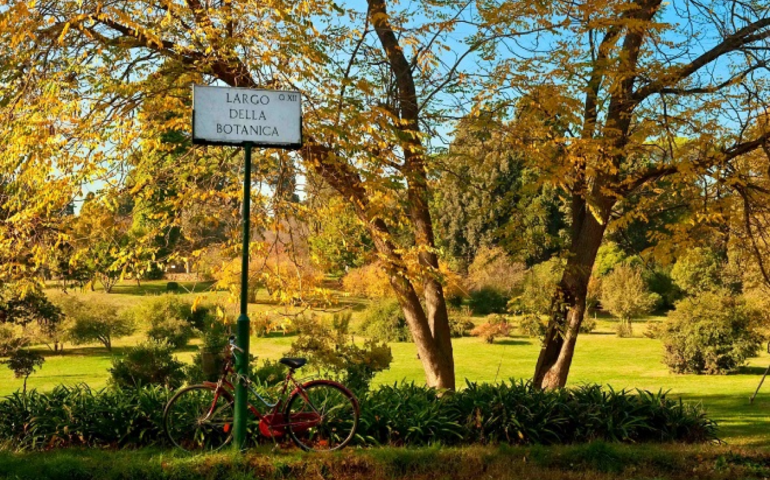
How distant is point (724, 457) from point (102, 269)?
21.9ft

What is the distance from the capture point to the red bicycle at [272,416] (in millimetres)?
4781

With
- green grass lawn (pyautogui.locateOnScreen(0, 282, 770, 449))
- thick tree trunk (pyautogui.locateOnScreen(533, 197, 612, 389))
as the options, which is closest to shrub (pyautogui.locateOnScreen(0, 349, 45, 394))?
green grass lawn (pyautogui.locateOnScreen(0, 282, 770, 449))

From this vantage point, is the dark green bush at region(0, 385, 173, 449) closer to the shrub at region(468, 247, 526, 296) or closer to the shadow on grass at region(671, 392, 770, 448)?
the shadow on grass at region(671, 392, 770, 448)

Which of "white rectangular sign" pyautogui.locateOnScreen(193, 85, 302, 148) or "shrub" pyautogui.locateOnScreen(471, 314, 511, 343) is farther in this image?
"shrub" pyautogui.locateOnScreen(471, 314, 511, 343)

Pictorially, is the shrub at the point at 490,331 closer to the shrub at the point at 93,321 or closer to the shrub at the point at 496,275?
the shrub at the point at 496,275

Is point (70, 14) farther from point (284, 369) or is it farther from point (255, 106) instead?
point (284, 369)

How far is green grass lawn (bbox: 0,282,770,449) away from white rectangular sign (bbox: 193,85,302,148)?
25.1ft

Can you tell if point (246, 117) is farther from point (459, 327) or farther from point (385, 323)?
point (459, 327)

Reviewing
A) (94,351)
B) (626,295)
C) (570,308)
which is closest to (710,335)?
(626,295)

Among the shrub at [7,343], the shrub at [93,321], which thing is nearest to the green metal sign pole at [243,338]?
the shrub at [7,343]

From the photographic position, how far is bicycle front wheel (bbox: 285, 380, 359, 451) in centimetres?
480

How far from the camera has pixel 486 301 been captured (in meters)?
29.0

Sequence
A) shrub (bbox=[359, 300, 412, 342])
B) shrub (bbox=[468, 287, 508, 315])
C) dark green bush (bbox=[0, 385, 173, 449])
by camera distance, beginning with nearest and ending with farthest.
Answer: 1. dark green bush (bbox=[0, 385, 173, 449])
2. shrub (bbox=[359, 300, 412, 342])
3. shrub (bbox=[468, 287, 508, 315])

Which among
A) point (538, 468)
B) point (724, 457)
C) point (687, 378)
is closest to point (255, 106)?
point (538, 468)
